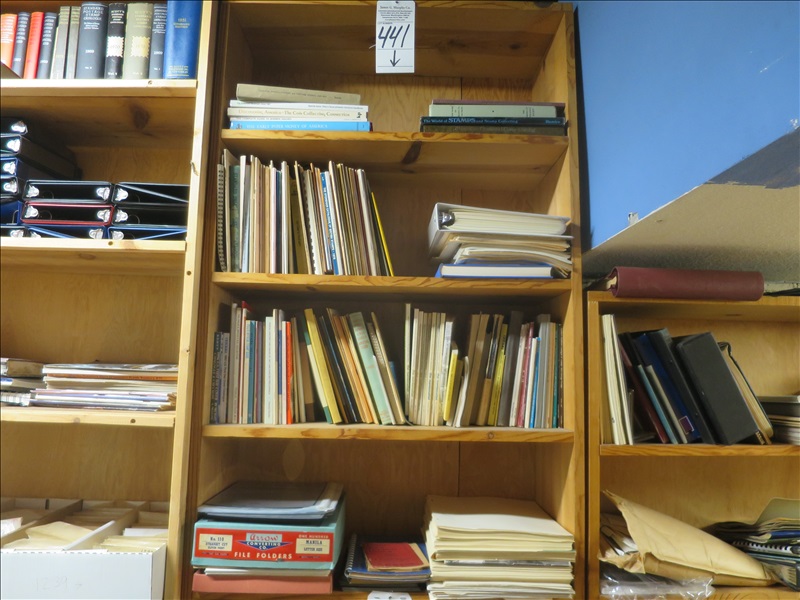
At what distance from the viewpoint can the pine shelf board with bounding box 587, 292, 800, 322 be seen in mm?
1159

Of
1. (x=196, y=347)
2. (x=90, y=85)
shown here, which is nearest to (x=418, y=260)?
(x=196, y=347)

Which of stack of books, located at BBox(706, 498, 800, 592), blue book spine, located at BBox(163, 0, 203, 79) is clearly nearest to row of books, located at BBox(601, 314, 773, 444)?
stack of books, located at BBox(706, 498, 800, 592)

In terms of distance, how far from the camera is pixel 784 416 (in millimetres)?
1209

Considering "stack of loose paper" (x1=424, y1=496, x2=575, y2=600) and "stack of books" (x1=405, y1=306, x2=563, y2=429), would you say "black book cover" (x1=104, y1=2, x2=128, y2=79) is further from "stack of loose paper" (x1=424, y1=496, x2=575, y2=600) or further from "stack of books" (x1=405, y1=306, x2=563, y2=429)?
"stack of loose paper" (x1=424, y1=496, x2=575, y2=600)

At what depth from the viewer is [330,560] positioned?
107 cm

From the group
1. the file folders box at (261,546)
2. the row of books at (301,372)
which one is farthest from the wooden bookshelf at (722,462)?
the file folders box at (261,546)

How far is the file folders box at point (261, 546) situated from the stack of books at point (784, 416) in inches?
38.8

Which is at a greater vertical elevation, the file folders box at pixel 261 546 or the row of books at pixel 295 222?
the row of books at pixel 295 222

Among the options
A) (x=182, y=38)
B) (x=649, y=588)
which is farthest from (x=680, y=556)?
(x=182, y=38)

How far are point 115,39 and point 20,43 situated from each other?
9.0 inches

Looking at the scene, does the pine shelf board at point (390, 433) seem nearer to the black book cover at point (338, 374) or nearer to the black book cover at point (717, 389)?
the black book cover at point (338, 374)

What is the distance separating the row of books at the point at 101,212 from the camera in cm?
118

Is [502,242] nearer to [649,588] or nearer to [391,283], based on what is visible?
[391,283]

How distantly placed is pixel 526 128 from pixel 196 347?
85 cm
